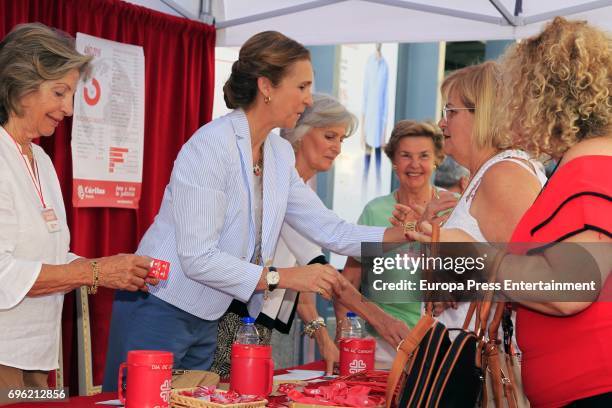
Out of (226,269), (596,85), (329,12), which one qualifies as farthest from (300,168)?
(596,85)

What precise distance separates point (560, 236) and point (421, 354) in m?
0.36

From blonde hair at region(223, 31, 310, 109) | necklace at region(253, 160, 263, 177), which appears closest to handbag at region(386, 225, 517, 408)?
necklace at region(253, 160, 263, 177)

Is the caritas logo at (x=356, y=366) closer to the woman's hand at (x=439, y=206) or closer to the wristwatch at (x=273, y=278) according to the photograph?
the wristwatch at (x=273, y=278)

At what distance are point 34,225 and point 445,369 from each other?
54.3 inches

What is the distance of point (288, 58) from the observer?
2850mm

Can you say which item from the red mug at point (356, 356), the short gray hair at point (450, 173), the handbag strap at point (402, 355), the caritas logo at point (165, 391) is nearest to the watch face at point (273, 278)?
the red mug at point (356, 356)

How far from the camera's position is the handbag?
166 centimetres

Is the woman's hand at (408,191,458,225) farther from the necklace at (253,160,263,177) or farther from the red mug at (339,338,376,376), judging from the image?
the red mug at (339,338,376,376)

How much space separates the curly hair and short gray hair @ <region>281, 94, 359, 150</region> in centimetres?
210

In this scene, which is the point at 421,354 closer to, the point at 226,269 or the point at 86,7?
the point at 226,269

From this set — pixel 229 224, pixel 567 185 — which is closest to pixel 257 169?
pixel 229 224

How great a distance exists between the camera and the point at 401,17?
4.09 meters

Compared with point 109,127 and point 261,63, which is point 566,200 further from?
point 109,127

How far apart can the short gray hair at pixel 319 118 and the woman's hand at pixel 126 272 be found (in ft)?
A: 5.41
